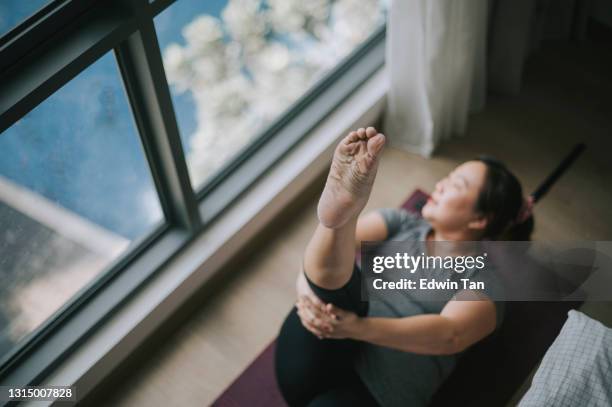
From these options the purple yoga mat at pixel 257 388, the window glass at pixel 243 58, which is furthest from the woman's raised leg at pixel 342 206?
the window glass at pixel 243 58

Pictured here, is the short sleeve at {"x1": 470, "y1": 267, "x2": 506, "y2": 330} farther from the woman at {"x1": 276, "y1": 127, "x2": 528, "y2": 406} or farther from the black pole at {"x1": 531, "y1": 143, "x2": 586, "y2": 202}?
the black pole at {"x1": 531, "y1": 143, "x2": 586, "y2": 202}

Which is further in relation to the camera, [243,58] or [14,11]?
[243,58]

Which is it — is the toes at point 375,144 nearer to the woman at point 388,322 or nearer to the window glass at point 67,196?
the woman at point 388,322

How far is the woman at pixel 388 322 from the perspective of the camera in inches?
62.0

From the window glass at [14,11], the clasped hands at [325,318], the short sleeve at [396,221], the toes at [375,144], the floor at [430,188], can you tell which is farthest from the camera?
the floor at [430,188]

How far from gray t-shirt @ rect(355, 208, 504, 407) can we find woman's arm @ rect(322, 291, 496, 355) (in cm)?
6

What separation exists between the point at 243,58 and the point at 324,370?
1.20 meters

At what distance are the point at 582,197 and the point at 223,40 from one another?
4.35 ft

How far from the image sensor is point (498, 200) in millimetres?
1674

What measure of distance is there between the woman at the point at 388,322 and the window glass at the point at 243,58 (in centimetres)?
76

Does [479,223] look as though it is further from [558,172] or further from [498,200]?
[558,172]

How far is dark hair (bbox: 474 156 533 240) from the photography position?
1.67m

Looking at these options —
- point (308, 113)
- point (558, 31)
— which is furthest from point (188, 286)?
point (558, 31)

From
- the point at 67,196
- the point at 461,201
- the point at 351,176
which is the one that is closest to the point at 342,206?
the point at 351,176
